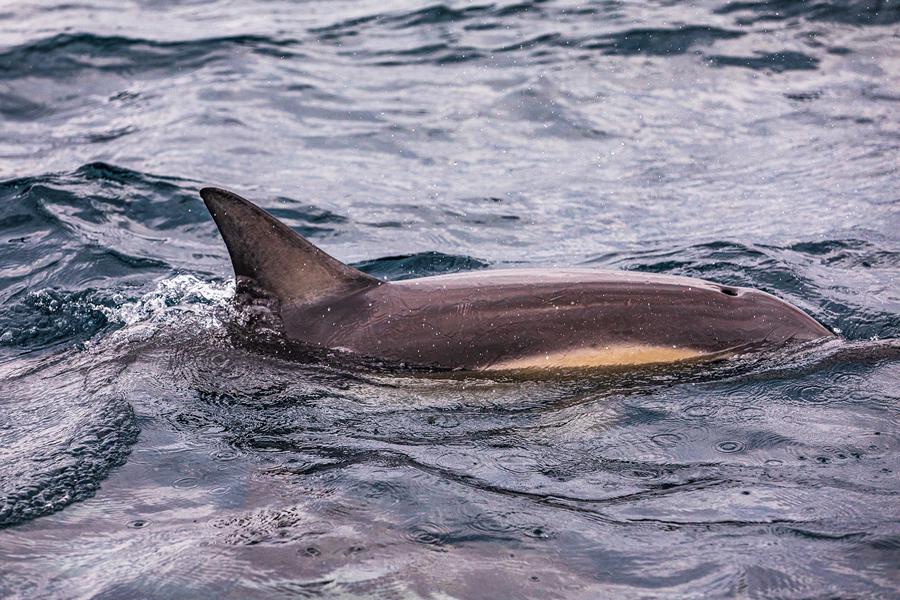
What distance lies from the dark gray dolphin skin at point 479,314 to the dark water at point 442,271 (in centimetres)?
19

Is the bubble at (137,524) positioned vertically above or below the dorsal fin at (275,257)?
below

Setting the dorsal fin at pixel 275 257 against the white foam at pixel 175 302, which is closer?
the dorsal fin at pixel 275 257

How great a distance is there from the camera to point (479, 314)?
21.3ft

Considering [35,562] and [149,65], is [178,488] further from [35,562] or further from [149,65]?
[149,65]

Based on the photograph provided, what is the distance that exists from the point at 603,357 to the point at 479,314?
768 millimetres

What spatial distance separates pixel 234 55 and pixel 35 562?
12.5 m

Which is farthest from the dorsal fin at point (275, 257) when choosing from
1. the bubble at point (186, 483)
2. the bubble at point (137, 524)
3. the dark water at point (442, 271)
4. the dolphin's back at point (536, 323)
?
the bubble at point (137, 524)

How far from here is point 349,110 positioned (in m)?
14.3

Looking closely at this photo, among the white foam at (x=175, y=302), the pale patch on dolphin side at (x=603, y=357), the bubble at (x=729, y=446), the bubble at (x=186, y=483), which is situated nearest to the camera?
the bubble at (x=186, y=483)

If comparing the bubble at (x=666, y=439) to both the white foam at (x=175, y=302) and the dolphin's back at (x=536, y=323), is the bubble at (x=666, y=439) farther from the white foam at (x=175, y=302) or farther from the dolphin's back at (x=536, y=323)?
the white foam at (x=175, y=302)

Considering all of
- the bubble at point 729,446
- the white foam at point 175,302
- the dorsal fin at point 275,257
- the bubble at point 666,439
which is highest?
the dorsal fin at point 275,257

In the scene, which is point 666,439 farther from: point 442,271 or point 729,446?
point 442,271

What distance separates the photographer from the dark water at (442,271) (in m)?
4.68

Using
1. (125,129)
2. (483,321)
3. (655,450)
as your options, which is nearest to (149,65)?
(125,129)
